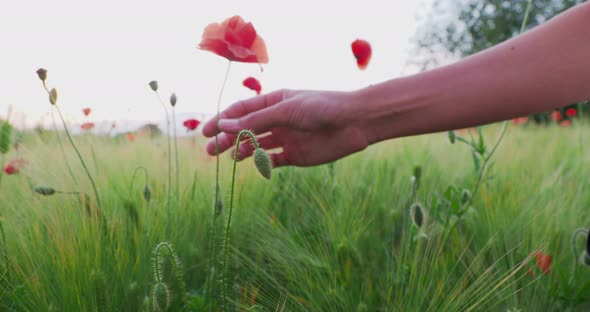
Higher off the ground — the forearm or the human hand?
the forearm

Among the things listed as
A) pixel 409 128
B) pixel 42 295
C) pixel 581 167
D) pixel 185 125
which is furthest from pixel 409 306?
pixel 581 167

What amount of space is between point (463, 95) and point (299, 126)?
0.36 meters

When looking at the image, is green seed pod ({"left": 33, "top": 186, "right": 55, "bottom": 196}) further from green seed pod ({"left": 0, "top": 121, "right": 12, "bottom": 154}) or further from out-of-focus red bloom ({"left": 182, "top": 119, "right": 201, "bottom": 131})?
out-of-focus red bloom ({"left": 182, "top": 119, "right": 201, "bottom": 131})

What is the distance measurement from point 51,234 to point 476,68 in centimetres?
94

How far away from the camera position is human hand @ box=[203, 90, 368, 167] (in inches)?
39.6

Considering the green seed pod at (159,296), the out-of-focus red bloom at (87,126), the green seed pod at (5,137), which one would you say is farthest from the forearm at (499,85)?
the out-of-focus red bloom at (87,126)

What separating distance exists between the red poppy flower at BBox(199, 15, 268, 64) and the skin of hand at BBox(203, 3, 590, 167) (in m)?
0.13

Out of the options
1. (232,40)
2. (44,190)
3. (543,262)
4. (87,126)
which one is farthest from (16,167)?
(543,262)

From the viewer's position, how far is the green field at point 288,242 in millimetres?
875

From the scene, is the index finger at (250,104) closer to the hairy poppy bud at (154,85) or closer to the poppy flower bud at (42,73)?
the hairy poppy bud at (154,85)

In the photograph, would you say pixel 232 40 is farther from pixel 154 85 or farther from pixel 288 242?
pixel 288 242

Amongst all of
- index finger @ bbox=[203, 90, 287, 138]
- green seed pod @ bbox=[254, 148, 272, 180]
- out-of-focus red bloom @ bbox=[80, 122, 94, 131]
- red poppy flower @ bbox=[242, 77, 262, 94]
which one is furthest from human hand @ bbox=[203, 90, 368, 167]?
out-of-focus red bloom @ bbox=[80, 122, 94, 131]

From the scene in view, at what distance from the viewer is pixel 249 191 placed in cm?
138

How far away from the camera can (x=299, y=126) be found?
1.05 meters
